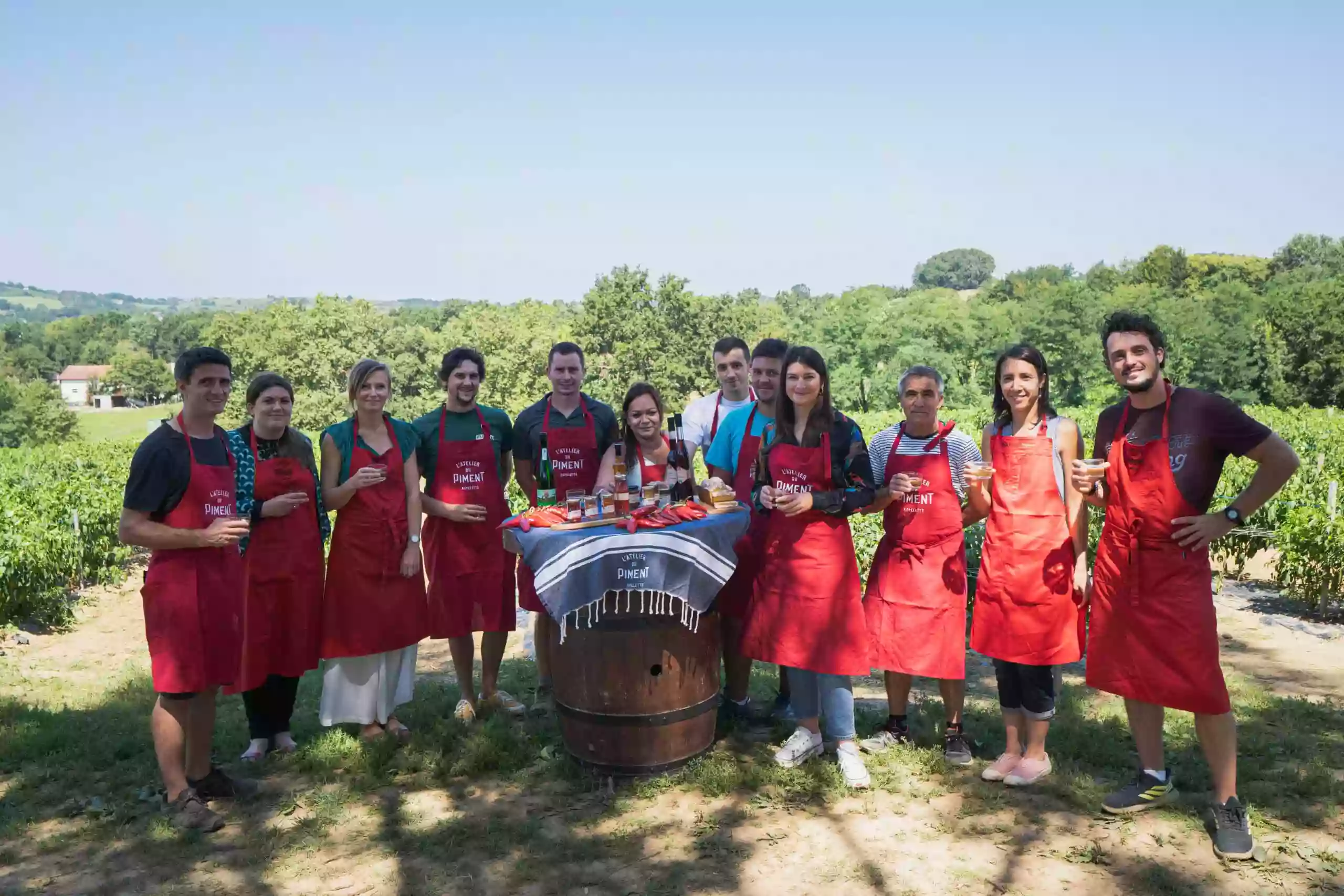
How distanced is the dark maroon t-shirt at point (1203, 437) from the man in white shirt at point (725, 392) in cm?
223

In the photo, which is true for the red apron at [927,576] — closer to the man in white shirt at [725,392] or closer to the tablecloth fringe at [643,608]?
the tablecloth fringe at [643,608]

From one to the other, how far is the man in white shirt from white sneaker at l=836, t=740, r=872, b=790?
179 cm

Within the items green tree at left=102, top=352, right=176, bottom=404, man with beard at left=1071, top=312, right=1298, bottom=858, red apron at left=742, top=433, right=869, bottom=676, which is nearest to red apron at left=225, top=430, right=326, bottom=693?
red apron at left=742, top=433, right=869, bottom=676

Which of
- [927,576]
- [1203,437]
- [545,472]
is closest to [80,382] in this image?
[545,472]

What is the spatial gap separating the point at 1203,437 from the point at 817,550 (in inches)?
60.9

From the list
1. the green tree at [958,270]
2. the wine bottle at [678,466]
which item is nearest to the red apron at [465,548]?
the wine bottle at [678,466]

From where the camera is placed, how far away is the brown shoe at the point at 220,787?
403cm

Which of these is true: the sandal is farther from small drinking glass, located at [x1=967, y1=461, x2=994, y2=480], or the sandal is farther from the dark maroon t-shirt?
the dark maroon t-shirt

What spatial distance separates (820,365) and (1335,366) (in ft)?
159

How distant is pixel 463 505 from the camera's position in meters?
4.75

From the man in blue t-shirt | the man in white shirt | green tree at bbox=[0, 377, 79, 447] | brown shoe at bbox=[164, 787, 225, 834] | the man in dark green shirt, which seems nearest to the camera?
brown shoe at bbox=[164, 787, 225, 834]

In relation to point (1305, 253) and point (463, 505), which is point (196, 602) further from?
point (1305, 253)

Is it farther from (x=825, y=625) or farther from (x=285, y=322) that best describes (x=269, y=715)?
(x=285, y=322)

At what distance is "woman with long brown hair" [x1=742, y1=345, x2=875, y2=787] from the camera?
402cm
